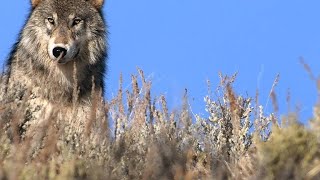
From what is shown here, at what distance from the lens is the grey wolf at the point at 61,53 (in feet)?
29.2

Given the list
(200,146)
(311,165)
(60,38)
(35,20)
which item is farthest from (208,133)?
(311,165)

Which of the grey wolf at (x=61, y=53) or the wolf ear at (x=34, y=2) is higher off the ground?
the wolf ear at (x=34, y=2)

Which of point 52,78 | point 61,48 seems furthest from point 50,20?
point 52,78

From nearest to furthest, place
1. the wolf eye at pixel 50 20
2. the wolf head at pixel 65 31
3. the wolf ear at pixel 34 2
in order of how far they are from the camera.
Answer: the wolf head at pixel 65 31, the wolf eye at pixel 50 20, the wolf ear at pixel 34 2

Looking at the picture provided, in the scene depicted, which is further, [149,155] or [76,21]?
[76,21]

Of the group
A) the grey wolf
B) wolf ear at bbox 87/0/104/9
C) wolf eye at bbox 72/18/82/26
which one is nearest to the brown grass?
the grey wolf

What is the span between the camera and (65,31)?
9195mm

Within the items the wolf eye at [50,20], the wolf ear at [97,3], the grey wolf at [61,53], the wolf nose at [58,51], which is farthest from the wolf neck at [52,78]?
the wolf ear at [97,3]

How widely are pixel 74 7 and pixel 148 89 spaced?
209 centimetres

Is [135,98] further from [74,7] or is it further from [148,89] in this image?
[74,7]

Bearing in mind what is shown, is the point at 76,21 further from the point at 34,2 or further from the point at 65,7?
the point at 34,2

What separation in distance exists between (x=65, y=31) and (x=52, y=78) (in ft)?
1.81

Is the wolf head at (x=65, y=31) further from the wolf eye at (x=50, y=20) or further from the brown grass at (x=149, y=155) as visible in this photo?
the brown grass at (x=149, y=155)

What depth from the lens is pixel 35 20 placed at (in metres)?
9.67
